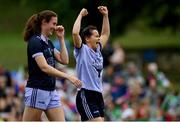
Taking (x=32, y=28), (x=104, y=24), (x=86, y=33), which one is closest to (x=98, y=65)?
(x=86, y=33)

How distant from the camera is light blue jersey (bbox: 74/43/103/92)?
36.2 ft

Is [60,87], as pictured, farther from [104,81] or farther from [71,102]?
[104,81]

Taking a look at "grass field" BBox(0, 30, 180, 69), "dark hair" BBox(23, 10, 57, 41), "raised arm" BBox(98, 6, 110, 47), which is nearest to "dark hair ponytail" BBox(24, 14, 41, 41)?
"dark hair" BBox(23, 10, 57, 41)

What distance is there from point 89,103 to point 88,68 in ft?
1.61

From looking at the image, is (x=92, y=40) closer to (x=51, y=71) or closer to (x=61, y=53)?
(x=61, y=53)

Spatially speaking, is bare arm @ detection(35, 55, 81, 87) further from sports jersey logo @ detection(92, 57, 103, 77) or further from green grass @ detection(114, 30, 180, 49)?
green grass @ detection(114, 30, 180, 49)

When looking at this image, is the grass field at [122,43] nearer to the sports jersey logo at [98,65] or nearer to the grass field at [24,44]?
the grass field at [24,44]

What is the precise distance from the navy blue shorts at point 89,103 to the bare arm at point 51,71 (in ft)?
3.74

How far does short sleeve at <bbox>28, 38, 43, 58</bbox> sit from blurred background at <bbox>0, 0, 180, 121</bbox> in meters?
4.58

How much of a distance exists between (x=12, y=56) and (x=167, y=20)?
367 inches

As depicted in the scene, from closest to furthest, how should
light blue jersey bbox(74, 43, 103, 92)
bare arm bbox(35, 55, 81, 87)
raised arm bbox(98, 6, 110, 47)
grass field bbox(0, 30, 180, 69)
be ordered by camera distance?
bare arm bbox(35, 55, 81, 87)
light blue jersey bbox(74, 43, 103, 92)
raised arm bbox(98, 6, 110, 47)
grass field bbox(0, 30, 180, 69)

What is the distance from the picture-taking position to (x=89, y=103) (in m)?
11.2

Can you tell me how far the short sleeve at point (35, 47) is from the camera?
402 inches

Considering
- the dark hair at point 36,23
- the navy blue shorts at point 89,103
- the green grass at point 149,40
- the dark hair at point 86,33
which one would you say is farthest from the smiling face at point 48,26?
the green grass at point 149,40
